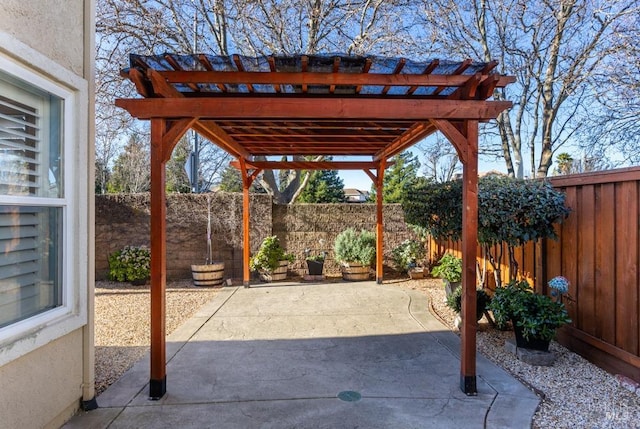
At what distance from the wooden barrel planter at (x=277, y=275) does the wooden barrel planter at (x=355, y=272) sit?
1283mm

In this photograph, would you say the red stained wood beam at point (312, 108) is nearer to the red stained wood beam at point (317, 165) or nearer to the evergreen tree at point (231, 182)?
the red stained wood beam at point (317, 165)

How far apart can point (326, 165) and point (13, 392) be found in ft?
19.3

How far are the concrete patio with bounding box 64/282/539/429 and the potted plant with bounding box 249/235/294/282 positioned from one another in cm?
234

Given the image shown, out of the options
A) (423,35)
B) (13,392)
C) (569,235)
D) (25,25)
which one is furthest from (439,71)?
(423,35)

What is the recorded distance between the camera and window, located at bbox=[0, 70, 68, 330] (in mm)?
2258

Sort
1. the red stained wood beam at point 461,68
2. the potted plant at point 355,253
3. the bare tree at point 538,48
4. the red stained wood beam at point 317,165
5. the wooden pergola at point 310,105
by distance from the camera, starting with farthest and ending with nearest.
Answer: the potted plant at point 355,253, the bare tree at point 538,48, the red stained wood beam at point 317,165, the wooden pergola at point 310,105, the red stained wood beam at point 461,68

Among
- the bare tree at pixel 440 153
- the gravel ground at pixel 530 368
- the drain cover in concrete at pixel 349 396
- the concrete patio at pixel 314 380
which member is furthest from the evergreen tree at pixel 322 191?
the drain cover in concrete at pixel 349 396

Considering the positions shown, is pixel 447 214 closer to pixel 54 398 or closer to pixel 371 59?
pixel 371 59

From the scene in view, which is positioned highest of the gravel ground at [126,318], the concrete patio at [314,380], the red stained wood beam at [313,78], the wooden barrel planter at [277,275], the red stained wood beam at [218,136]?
the red stained wood beam at [313,78]

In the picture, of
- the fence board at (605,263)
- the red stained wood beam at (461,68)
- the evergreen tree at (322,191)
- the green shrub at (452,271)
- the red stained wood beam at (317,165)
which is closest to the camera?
the red stained wood beam at (461,68)

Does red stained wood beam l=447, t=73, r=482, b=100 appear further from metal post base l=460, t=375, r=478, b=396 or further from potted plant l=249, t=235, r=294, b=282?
potted plant l=249, t=235, r=294, b=282

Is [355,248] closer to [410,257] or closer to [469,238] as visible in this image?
[410,257]

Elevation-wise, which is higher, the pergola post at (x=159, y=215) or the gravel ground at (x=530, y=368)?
the pergola post at (x=159, y=215)

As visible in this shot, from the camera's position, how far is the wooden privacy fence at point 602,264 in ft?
10.4
